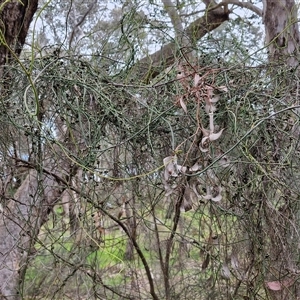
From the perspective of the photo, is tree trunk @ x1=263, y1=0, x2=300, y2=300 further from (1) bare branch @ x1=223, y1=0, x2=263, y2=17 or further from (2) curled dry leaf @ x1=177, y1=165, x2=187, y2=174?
(1) bare branch @ x1=223, y1=0, x2=263, y2=17

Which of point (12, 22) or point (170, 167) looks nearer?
point (170, 167)

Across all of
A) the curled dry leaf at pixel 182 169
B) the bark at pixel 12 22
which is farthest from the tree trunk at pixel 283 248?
the bark at pixel 12 22

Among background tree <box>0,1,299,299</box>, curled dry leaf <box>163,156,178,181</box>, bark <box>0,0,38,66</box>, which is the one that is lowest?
curled dry leaf <box>163,156,178,181</box>

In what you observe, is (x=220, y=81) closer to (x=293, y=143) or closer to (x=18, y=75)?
(x=293, y=143)

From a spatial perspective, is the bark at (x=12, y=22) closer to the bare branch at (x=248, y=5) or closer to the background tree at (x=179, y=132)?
the background tree at (x=179, y=132)

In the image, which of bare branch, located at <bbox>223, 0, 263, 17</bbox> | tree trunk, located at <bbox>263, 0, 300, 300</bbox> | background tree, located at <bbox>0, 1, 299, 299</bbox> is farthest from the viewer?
bare branch, located at <bbox>223, 0, 263, 17</bbox>

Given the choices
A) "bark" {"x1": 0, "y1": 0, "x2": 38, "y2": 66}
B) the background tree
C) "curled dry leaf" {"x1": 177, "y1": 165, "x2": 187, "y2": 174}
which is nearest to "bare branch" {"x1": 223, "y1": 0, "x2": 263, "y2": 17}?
the background tree

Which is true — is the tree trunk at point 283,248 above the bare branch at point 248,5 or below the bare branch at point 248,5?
below

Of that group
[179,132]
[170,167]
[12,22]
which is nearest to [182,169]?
[170,167]

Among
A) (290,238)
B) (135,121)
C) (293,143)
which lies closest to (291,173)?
(293,143)

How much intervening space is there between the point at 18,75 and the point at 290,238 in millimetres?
1037

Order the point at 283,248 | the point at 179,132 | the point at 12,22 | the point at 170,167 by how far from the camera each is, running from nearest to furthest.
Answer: the point at 170,167, the point at 179,132, the point at 283,248, the point at 12,22

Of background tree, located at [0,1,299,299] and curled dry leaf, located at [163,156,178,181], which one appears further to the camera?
background tree, located at [0,1,299,299]

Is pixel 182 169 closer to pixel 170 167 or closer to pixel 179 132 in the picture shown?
pixel 170 167
